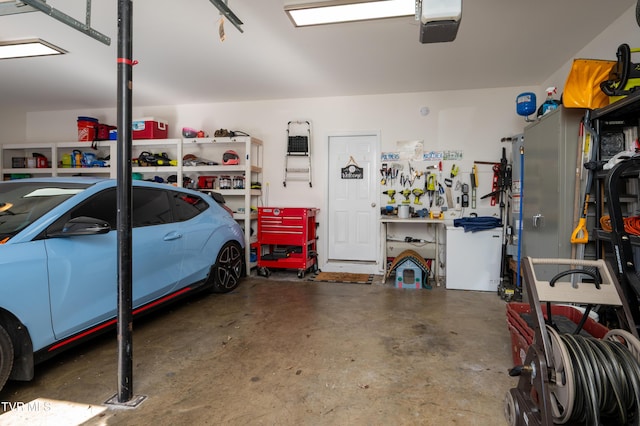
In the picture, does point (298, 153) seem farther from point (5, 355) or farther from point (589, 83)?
point (5, 355)

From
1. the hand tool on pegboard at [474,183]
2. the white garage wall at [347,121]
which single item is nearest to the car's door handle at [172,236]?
the white garage wall at [347,121]

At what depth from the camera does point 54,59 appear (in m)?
4.01

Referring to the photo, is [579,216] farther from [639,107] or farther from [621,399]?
[621,399]

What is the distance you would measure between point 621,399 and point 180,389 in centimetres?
215

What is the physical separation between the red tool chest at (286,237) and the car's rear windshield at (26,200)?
8.97ft

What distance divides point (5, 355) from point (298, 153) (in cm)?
423

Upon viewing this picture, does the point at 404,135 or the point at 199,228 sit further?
the point at 404,135

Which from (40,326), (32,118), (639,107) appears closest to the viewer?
(40,326)

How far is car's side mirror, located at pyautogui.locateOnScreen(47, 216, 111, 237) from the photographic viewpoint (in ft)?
6.89

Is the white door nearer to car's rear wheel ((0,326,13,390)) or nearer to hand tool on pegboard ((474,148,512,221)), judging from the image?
hand tool on pegboard ((474,148,512,221))

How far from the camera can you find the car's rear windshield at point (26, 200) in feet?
6.74

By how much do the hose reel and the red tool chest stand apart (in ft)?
11.6

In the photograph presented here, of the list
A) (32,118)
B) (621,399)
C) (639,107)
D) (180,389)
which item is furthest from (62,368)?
(32,118)

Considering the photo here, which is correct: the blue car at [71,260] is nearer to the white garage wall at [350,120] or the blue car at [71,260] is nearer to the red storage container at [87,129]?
the white garage wall at [350,120]
